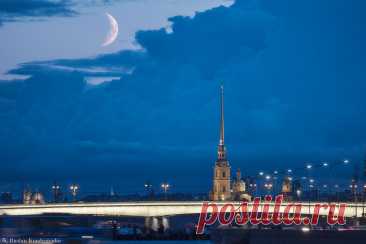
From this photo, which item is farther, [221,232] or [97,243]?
[97,243]

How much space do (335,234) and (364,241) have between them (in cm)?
468

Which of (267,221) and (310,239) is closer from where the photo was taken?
(310,239)

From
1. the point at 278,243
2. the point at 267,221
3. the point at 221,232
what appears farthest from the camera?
the point at 267,221

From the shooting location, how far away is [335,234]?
12388 cm

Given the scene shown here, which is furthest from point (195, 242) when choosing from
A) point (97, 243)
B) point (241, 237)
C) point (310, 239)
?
point (310, 239)

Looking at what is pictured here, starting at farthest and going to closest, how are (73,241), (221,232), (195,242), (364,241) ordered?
(195,242)
(73,241)
(221,232)
(364,241)

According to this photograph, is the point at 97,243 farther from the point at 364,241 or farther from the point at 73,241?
the point at 364,241

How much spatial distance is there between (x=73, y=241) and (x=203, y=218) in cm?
2504

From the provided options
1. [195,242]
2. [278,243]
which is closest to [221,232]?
[278,243]

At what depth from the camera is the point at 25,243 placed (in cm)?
16388

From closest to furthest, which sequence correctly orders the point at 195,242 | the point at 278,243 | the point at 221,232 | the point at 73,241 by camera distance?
the point at 278,243, the point at 221,232, the point at 73,241, the point at 195,242

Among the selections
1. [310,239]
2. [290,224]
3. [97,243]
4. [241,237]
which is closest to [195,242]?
[97,243]

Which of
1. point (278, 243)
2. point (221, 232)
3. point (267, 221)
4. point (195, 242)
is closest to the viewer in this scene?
point (278, 243)

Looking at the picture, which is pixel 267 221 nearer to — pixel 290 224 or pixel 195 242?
pixel 290 224
